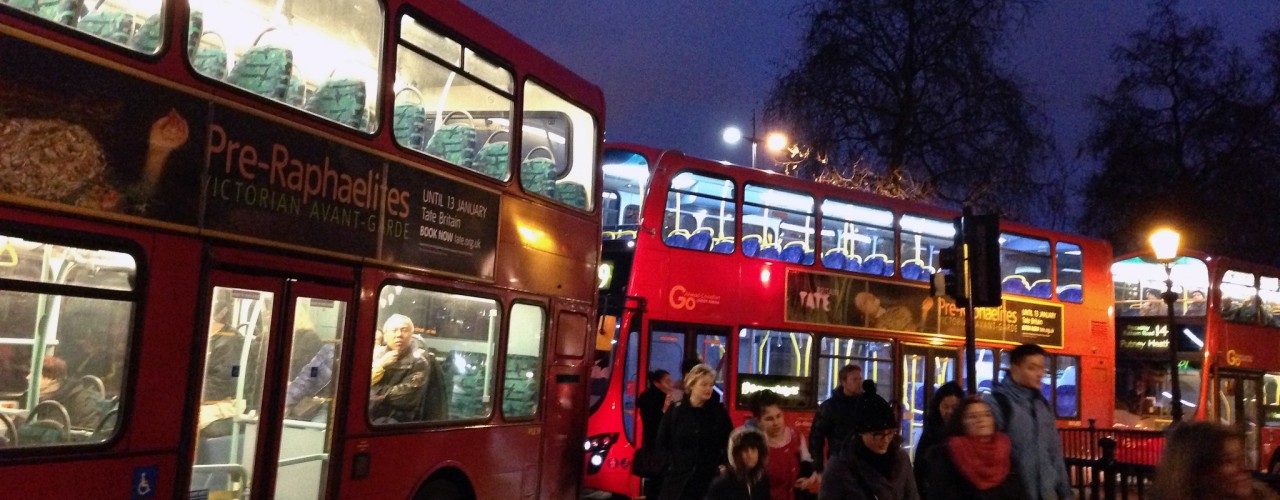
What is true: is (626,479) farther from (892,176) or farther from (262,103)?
(892,176)

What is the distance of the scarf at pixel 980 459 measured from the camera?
189 inches

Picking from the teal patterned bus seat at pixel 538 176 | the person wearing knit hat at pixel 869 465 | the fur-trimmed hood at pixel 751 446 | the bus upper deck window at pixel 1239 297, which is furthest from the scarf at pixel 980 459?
the bus upper deck window at pixel 1239 297

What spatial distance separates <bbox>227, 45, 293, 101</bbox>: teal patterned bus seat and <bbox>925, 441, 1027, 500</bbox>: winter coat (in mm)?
3782

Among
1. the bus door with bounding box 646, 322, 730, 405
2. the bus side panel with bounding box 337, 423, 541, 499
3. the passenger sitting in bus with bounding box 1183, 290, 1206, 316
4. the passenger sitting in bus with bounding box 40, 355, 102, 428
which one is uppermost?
the passenger sitting in bus with bounding box 1183, 290, 1206, 316

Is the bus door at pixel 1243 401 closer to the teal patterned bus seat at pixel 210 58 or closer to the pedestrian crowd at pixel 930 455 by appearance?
the pedestrian crowd at pixel 930 455

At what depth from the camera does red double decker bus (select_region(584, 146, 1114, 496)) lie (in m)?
11.0

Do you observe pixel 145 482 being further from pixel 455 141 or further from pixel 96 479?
pixel 455 141

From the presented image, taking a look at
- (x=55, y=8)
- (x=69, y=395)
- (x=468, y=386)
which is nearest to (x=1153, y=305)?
(x=468, y=386)

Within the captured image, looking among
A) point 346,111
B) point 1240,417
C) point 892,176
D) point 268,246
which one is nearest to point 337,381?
point 268,246

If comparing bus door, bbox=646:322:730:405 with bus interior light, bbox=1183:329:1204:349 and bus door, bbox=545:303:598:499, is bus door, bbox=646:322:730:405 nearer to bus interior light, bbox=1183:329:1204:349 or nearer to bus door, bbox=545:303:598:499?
bus door, bbox=545:303:598:499

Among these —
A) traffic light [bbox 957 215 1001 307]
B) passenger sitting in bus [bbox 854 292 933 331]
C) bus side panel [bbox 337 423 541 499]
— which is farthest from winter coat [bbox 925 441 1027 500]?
passenger sitting in bus [bbox 854 292 933 331]

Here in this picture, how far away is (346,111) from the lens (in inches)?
240

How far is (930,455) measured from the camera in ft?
16.2

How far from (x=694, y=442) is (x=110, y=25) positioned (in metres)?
3.85
